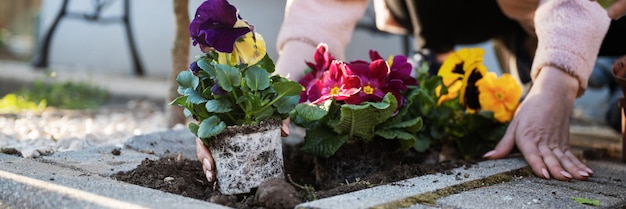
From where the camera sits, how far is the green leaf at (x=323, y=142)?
71.6 inches

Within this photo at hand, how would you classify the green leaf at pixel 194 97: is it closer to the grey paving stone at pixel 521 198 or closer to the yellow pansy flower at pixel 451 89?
the grey paving stone at pixel 521 198

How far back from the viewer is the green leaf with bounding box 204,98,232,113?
149 cm

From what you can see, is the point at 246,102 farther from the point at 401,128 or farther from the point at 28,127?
the point at 28,127

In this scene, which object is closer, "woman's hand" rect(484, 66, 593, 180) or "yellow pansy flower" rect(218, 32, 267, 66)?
"yellow pansy flower" rect(218, 32, 267, 66)

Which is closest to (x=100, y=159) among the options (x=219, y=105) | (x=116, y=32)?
(x=219, y=105)

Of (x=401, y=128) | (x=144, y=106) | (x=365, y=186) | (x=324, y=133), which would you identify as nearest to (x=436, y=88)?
(x=401, y=128)

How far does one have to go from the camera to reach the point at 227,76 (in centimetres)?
150

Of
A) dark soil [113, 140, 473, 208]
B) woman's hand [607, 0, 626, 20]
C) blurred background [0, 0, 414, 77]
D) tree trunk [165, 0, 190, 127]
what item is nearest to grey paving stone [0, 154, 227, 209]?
dark soil [113, 140, 473, 208]

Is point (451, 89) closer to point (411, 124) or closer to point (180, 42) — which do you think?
point (411, 124)

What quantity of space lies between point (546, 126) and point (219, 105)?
883 millimetres

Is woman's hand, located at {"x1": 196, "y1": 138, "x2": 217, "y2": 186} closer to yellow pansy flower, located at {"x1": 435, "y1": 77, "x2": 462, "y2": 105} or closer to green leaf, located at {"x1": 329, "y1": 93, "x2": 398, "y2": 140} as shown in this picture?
green leaf, located at {"x1": 329, "y1": 93, "x2": 398, "y2": 140}

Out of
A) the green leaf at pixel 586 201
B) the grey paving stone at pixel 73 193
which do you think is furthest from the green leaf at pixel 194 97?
the green leaf at pixel 586 201

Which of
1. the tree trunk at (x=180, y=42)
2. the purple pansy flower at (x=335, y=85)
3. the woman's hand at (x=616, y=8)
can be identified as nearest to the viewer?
the purple pansy flower at (x=335, y=85)

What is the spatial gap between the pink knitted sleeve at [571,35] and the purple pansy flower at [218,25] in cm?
87
